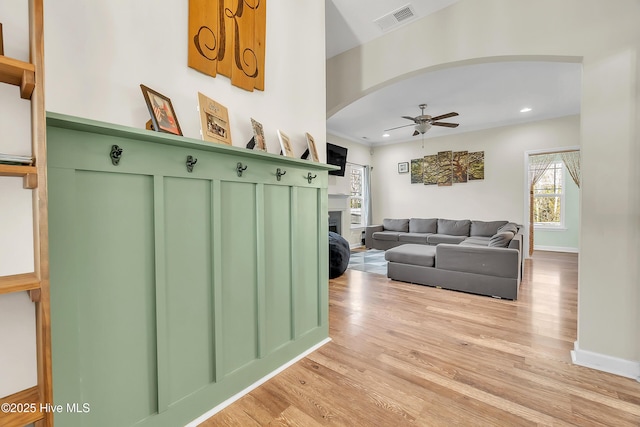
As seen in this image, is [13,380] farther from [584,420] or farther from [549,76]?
[549,76]

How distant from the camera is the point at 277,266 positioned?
1.84m

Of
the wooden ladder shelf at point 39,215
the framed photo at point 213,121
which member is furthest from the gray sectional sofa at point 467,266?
the wooden ladder shelf at point 39,215

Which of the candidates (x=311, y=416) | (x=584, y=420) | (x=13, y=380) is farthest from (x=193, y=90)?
(x=584, y=420)

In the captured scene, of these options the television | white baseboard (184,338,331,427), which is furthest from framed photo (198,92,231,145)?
the television

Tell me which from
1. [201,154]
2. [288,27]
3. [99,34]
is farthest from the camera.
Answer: [288,27]

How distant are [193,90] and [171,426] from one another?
1677mm

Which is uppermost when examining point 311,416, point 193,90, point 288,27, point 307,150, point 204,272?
point 288,27

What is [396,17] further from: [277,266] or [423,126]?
[277,266]

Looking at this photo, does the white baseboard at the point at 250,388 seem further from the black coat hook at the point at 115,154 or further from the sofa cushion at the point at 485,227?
the sofa cushion at the point at 485,227

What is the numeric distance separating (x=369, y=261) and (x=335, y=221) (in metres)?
1.51

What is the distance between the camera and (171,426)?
4.26ft

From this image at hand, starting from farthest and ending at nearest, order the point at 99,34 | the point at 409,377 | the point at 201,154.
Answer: the point at 409,377
the point at 201,154
the point at 99,34

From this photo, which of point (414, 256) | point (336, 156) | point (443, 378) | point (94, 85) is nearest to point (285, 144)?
point (94, 85)

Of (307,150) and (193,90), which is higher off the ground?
(193,90)
